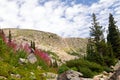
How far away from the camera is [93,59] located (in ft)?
89.7

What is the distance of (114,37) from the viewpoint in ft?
127

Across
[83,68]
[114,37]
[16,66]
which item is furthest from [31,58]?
[114,37]

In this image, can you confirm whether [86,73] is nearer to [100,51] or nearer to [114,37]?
[100,51]

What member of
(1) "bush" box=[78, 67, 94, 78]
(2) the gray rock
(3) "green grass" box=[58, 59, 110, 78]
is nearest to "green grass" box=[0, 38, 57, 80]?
(2) the gray rock

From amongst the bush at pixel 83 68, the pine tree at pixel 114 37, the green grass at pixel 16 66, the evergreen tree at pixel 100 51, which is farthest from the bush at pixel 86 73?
the pine tree at pixel 114 37

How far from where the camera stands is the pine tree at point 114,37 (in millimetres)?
36812

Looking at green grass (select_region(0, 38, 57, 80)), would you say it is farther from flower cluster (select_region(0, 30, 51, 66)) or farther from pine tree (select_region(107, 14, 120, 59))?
pine tree (select_region(107, 14, 120, 59))

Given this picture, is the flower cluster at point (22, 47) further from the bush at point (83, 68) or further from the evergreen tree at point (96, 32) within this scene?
the evergreen tree at point (96, 32)

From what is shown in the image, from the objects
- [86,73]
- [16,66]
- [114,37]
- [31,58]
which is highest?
[114,37]

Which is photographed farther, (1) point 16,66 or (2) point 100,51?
(2) point 100,51

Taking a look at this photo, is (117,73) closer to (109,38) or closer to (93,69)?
(93,69)

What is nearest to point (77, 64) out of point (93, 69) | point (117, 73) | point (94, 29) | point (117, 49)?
point (93, 69)

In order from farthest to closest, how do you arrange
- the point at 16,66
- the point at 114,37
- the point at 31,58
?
1. the point at 114,37
2. the point at 31,58
3. the point at 16,66

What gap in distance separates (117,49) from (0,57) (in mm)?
19179
